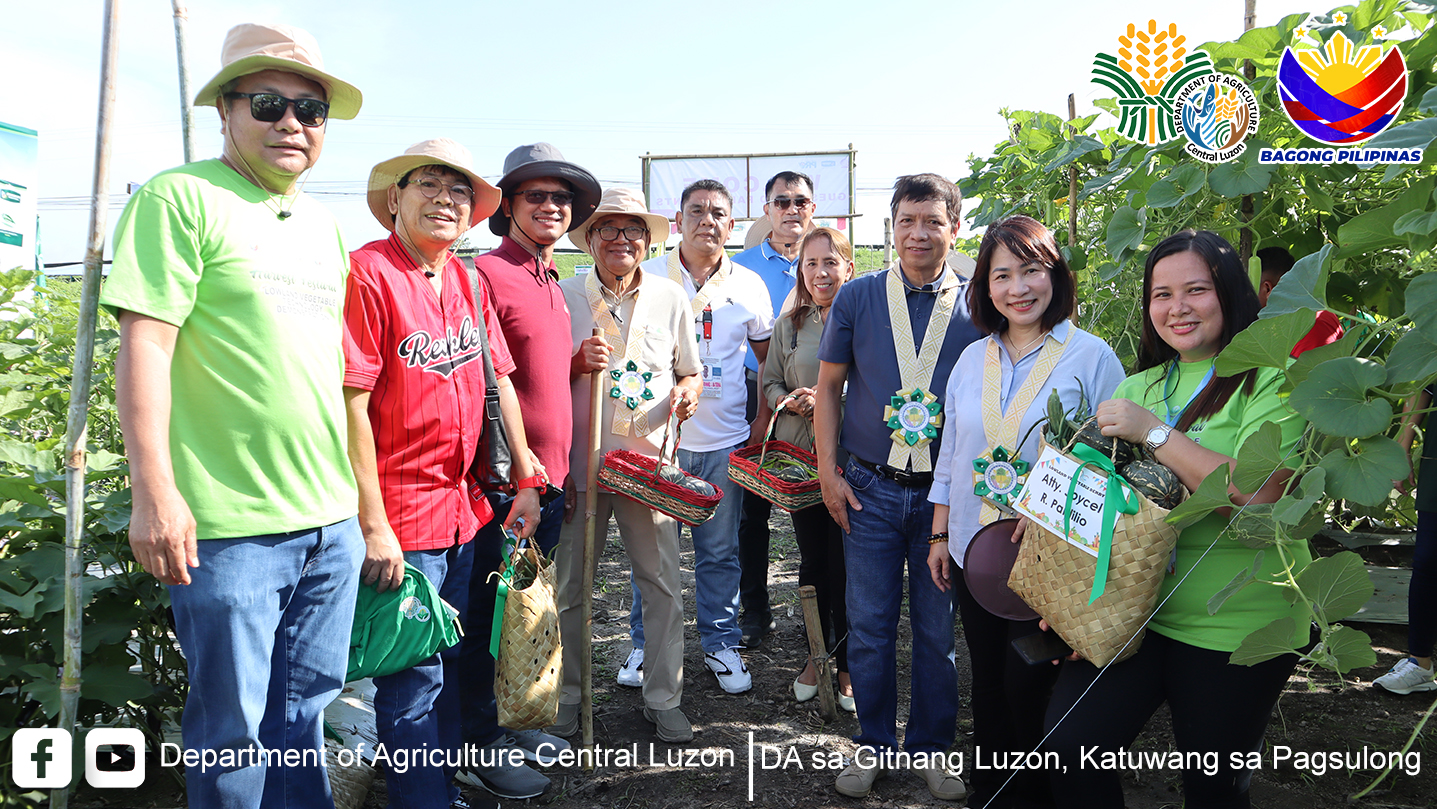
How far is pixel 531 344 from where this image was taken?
2998 mm

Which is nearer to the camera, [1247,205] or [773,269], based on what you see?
[1247,205]

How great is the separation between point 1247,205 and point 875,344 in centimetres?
134

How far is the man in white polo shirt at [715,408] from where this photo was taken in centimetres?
394

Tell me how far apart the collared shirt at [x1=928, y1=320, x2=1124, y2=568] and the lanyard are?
21 centimetres

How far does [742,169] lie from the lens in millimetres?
11164

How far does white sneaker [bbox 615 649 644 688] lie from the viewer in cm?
387

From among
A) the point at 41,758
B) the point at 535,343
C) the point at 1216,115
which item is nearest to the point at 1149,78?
the point at 1216,115

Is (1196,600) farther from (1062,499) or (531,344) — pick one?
(531,344)

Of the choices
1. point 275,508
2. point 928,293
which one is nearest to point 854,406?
point 928,293

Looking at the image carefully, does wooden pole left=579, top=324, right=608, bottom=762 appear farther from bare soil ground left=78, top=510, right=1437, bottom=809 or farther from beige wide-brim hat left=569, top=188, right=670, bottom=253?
beige wide-brim hat left=569, top=188, right=670, bottom=253

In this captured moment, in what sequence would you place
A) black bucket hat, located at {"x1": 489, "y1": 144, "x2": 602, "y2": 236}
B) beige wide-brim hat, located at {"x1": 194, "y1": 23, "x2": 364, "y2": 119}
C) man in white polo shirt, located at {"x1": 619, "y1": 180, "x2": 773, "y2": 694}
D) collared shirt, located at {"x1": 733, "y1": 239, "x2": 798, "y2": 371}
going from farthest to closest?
1. collared shirt, located at {"x1": 733, "y1": 239, "x2": 798, "y2": 371}
2. man in white polo shirt, located at {"x1": 619, "y1": 180, "x2": 773, "y2": 694}
3. black bucket hat, located at {"x1": 489, "y1": 144, "x2": 602, "y2": 236}
4. beige wide-brim hat, located at {"x1": 194, "y1": 23, "x2": 364, "y2": 119}

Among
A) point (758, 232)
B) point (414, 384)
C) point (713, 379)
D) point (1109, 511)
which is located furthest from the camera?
point (758, 232)

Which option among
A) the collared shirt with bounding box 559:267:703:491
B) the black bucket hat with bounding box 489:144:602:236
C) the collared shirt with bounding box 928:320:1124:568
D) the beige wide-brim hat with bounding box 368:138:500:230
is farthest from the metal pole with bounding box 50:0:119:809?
the collared shirt with bounding box 928:320:1124:568

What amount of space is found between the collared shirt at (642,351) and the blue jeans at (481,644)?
1.51ft
